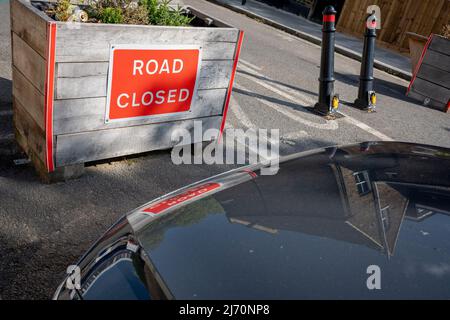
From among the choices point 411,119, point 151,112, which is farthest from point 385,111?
point 151,112

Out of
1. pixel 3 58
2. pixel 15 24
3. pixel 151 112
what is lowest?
pixel 3 58

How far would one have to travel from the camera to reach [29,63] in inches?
135

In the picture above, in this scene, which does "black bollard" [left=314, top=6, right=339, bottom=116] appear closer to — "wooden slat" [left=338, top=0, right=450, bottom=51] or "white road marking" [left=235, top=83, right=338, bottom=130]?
"white road marking" [left=235, top=83, right=338, bottom=130]

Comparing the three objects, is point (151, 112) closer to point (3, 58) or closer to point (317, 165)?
point (317, 165)

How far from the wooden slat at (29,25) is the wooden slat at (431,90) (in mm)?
6616

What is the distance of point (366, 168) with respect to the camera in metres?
2.27

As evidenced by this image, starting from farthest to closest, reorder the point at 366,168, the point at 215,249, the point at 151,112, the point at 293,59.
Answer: the point at 293,59 < the point at 151,112 < the point at 366,168 < the point at 215,249

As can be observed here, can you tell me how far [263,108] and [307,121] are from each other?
24.7 inches

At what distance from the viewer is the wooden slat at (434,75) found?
7.62 m

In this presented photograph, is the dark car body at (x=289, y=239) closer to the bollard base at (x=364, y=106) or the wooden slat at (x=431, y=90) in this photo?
the bollard base at (x=364, y=106)

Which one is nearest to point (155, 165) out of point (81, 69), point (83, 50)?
point (81, 69)

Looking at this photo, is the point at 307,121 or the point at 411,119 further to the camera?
the point at 411,119

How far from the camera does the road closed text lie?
352cm

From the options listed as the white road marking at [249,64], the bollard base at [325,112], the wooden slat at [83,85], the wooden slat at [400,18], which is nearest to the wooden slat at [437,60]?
the bollard base at [325,112]
